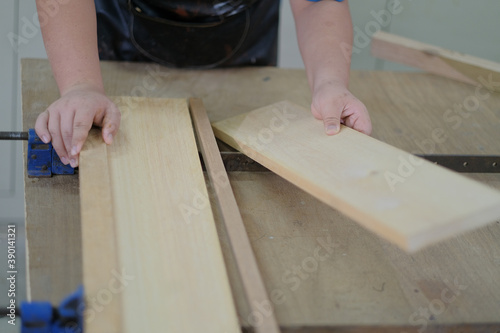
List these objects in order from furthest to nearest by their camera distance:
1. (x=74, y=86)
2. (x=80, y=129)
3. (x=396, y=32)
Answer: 1. (x=396, y=32)
2. (x=74, y=86)
3. (x=80, y=129)

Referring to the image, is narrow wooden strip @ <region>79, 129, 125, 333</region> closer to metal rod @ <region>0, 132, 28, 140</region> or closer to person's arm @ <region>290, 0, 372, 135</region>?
metal rod @ <region>0, 132, 28, 140</region>

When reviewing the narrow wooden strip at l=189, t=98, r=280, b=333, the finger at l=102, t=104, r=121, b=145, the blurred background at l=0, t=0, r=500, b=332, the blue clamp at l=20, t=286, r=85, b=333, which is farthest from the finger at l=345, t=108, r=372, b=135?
the blurred background at l=0, t=0, r=500, b=332

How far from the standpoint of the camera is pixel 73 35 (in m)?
1.21

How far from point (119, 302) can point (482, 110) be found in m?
1.27

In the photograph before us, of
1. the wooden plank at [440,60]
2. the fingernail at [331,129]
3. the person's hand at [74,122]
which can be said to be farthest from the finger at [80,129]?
the wooden plank at [440,60]

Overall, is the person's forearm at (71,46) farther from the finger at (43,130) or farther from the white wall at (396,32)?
the white wall at (396,32)

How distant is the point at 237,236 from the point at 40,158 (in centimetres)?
46

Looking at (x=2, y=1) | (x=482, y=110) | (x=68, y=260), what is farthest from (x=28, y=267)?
(x=2, y=1)

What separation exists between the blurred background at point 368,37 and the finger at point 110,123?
1.85m

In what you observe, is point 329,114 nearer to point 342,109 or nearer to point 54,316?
point 342,109

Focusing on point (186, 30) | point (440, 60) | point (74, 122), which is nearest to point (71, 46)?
point (74, 122)

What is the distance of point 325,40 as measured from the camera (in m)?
1.40

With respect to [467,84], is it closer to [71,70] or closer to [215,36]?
[215,36]

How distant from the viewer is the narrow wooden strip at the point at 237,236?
A: 2.57 feet
